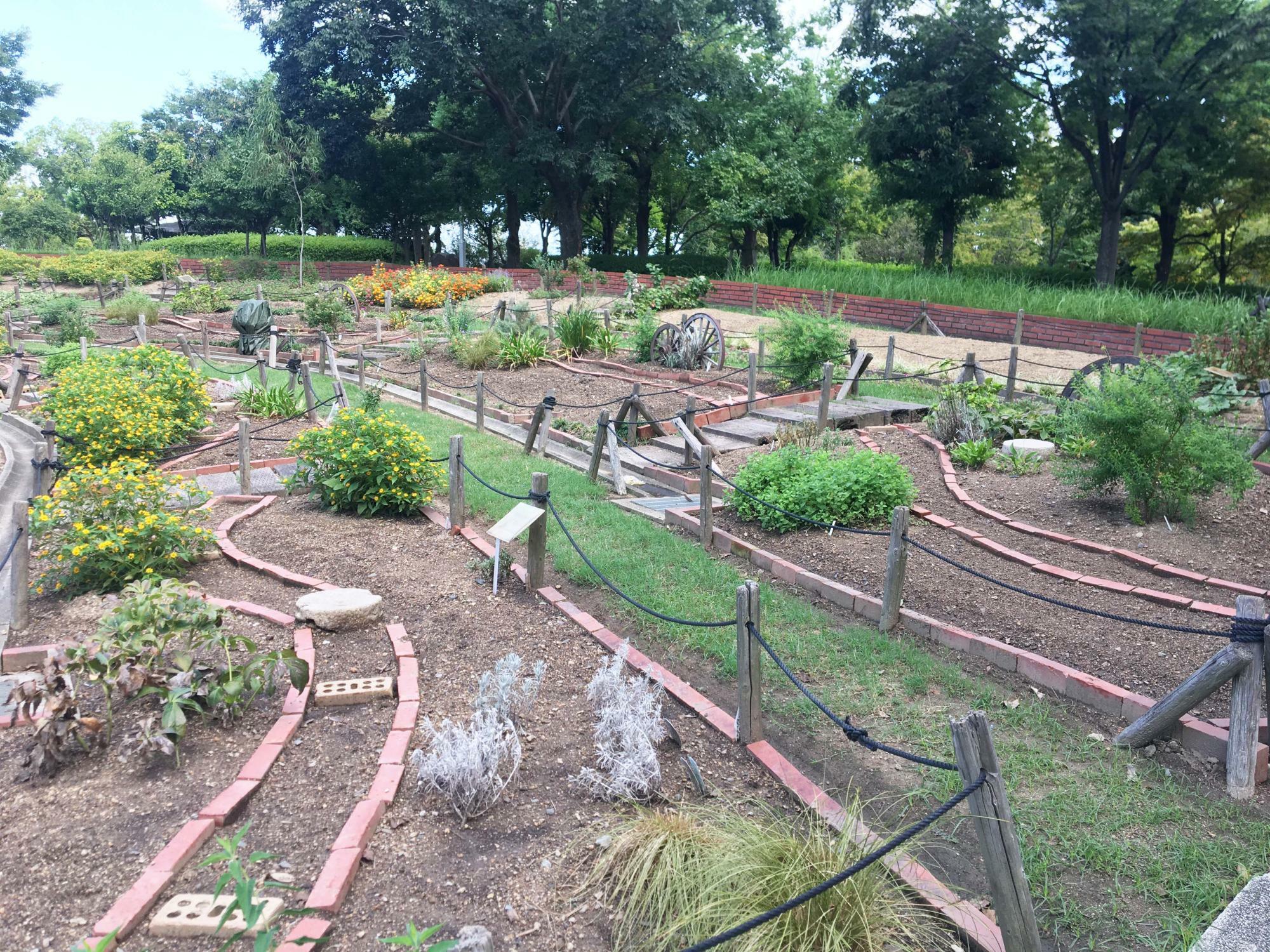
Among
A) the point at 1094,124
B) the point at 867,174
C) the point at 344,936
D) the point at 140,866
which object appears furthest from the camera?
the point at 867,174

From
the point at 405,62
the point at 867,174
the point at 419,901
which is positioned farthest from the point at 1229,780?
the point at 867,174

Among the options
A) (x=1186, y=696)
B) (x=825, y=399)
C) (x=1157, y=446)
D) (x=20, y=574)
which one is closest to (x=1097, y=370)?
(x=825, y=399)

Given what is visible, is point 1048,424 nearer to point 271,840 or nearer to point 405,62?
point 271,840

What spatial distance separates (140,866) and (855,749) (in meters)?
3.12

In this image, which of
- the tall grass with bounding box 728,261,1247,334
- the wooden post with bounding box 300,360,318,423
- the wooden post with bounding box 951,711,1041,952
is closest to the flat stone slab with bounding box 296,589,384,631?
the wooden post with bounding box 951,711,1041,952

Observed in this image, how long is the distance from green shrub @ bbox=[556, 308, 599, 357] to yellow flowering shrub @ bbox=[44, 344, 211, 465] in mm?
6359

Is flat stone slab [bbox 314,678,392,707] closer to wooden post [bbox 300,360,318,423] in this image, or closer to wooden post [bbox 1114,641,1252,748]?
wooden post [bbox 1114,641,1252,748]

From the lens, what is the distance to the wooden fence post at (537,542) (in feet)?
20.1

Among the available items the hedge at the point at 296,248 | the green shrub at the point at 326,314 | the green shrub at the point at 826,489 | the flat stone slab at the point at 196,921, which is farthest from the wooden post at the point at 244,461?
the hedge at the point at 296,248

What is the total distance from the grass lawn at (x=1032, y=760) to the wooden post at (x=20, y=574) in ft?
11.2

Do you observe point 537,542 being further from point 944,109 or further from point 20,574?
point 944,109

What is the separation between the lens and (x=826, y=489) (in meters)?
7.30

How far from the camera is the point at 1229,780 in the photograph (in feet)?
13.2

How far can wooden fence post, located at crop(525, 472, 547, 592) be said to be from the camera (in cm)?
612
